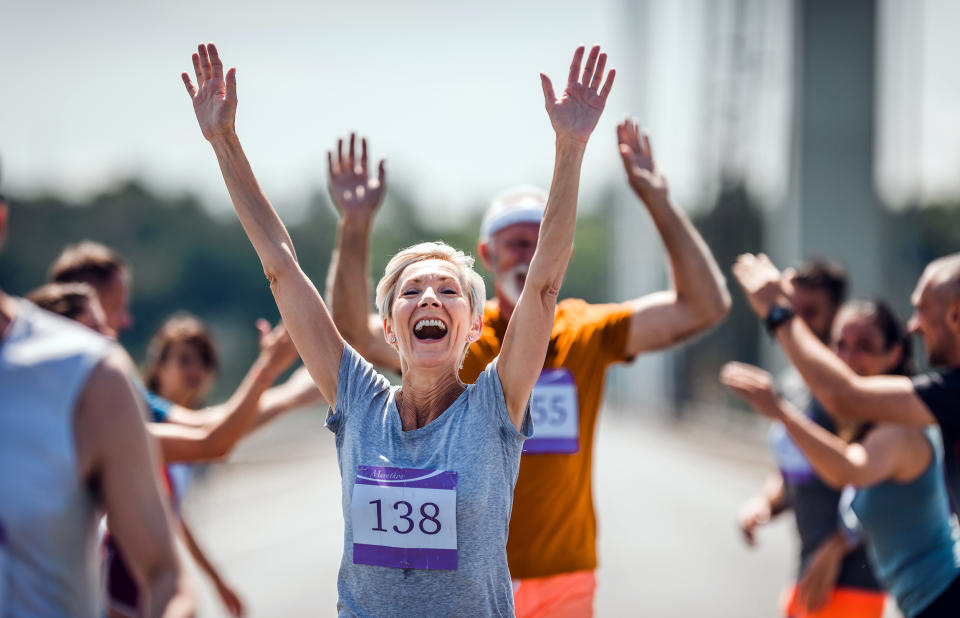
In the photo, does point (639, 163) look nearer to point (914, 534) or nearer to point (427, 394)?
point (427, 394)

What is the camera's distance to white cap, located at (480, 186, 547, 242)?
Result: 432cm

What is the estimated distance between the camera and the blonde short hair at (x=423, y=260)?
325 cm

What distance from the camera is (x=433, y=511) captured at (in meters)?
2.87

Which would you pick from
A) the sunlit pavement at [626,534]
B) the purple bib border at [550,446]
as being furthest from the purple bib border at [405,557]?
the sunlit pavement at [626,534]

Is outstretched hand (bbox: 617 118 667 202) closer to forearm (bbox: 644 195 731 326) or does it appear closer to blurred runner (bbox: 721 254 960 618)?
forearm (bbox: 644 195 731 326)

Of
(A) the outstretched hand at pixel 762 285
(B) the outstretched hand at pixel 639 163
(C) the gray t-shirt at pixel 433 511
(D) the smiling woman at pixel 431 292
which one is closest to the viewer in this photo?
(C) the gray t-shirt at pixel 433 511

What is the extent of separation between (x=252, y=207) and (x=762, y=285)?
216cm

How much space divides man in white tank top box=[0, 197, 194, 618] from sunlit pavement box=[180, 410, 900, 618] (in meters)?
7.15

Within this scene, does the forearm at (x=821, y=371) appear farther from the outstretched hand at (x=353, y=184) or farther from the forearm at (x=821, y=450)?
the outstretched hand at (x=353, y=184)

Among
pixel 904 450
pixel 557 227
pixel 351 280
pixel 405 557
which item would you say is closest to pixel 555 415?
pixel 351 280

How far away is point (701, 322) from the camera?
420 cm

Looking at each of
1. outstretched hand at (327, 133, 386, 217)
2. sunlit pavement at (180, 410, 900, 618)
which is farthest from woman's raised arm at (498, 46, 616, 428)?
sunlit pavement at (180, 410, 900, 618)

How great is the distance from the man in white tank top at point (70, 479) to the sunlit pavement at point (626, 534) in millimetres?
7153

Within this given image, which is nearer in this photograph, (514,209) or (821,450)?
(514,209)
